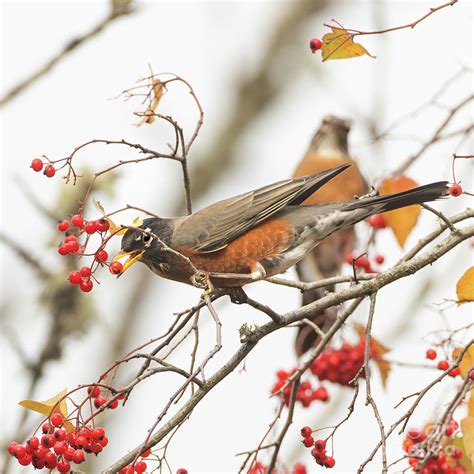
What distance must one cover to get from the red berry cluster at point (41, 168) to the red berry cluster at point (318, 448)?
118 centimetres

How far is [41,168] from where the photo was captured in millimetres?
2951

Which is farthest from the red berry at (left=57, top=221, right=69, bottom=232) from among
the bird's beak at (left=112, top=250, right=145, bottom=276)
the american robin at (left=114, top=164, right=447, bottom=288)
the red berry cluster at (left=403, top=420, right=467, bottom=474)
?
the red berry cluster at (left=403, top=420, right=467, bottom=474)

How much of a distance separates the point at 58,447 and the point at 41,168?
93cm

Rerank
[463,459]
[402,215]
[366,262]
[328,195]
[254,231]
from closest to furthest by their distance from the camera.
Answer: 1. [463,459]
2. [402,215]
3. [254,231]
4. [366,262]
5. [328,195]

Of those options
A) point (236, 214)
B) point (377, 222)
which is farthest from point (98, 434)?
point (377, 222)

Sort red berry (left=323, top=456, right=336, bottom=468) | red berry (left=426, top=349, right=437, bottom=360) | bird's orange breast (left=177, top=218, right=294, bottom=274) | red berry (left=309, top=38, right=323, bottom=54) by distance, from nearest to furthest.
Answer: red berry (left=309, top=38, right=323, bottom=54) → red berry (left=323, top=456, right=336, bottom=468) → red berry (left=426, top=349, right=437, bottom=360) → bird's orange breast (left=177, top=218, right=294, bottom=274)

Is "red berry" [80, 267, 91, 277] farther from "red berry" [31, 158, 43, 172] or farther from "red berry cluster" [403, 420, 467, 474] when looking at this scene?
"red berry cluster" [403, 420, 467, 474]

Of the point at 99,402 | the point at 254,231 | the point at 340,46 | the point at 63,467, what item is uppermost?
the point at 254,231

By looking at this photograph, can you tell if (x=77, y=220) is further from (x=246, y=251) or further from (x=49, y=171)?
(x=246, y=251)

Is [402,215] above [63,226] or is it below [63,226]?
above

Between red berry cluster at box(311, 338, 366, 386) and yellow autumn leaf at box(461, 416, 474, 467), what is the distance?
4.50 ft

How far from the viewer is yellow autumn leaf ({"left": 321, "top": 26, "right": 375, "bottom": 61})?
273 centimetres

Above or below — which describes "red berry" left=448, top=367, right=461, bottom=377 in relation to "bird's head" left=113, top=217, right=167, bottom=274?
below

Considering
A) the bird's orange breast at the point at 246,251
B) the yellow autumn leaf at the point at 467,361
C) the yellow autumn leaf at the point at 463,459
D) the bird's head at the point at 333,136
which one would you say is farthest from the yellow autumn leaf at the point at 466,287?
the bird's head at the point at 333,136
